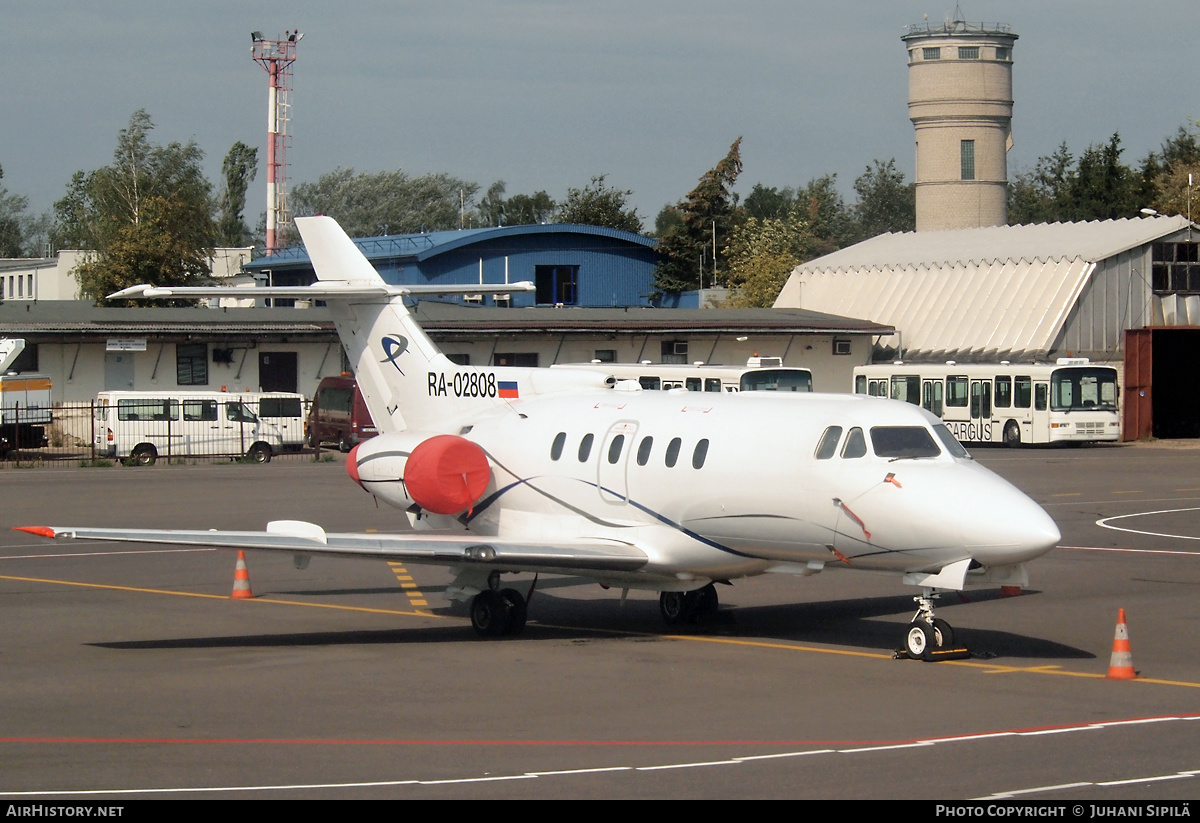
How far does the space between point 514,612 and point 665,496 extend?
2414 millimetres

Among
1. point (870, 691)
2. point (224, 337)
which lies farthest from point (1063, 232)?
point (870, 691)

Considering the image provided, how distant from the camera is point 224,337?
183 feet

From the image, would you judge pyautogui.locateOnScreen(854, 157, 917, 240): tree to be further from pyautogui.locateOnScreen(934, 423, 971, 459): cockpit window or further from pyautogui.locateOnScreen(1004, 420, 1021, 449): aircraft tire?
pyautogui.locateOnScreen(934, 423, 971, 459): cockpit window

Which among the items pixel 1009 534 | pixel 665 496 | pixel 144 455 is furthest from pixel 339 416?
pixel 1009 534

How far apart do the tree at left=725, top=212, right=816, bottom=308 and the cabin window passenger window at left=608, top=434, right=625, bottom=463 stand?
215 ft

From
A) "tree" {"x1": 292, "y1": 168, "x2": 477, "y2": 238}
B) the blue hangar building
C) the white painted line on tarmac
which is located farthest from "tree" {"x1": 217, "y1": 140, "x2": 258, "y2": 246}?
the white painted line on tarmac

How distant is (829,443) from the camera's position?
1559 centimetres

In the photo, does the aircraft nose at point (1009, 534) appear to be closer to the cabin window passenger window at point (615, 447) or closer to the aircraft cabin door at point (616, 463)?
the aircraft cabin door at point (616, 463)

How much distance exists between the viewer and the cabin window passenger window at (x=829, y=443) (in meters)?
15.5

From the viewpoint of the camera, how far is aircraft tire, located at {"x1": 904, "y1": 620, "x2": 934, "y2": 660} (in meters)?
15.0

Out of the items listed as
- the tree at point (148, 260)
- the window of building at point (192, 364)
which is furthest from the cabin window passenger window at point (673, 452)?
the tree at point (148, 260)

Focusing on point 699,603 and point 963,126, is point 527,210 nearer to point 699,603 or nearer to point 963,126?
point 963,126

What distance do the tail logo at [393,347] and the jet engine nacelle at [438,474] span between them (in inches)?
105

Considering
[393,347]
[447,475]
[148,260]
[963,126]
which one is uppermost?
[963,126]
